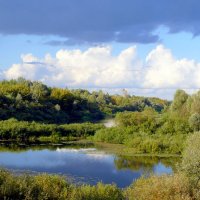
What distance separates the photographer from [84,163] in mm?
40531

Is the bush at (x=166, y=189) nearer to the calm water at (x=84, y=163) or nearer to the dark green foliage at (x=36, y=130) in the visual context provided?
the calm water at (x=84, y=163)

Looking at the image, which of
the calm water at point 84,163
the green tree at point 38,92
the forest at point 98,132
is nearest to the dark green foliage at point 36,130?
the forest at point 98,132

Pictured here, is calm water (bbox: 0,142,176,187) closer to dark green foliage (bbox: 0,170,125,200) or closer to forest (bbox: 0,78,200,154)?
forest (bbox: 0,78,200,154)

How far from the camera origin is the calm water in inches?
1358

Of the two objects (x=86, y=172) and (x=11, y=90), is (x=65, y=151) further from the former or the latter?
(x=11, y=90)

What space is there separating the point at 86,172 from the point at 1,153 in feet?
46.1

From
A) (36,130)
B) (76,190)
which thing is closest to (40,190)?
(76,190)

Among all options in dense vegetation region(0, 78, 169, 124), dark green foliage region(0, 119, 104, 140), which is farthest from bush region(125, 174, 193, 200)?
dense vegetation region(0, 78, 169, 124)

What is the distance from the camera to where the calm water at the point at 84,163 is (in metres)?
34.5

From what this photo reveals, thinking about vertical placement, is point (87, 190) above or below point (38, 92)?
below

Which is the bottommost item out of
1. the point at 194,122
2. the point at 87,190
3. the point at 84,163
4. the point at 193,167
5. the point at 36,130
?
the point at 84,163

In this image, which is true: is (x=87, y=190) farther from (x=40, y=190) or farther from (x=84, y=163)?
(x=84, y=163)

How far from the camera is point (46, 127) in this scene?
62.9 m

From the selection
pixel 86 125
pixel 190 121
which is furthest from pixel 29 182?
pixel 86 125
